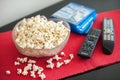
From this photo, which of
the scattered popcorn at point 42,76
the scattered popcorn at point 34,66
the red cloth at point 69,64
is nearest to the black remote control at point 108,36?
the red cloth at point 69,64

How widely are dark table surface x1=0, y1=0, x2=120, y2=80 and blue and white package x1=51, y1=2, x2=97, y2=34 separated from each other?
0.10m

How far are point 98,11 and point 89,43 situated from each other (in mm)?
303

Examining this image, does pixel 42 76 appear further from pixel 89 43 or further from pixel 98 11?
pixel 98 11

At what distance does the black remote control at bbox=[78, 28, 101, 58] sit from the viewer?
2.66ft

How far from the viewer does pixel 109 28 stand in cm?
93

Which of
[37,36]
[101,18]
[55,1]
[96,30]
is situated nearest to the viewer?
[37,36]

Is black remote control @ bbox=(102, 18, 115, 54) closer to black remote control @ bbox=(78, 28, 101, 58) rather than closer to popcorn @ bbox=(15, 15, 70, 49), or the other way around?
black remote control @ bbox=(78, 28, 101, 58)

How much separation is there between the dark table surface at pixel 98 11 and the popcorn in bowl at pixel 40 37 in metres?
0.13

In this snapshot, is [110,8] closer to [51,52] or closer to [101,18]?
[101,18]

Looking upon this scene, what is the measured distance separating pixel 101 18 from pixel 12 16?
Result: 0.42 meters

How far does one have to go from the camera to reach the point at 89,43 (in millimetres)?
854

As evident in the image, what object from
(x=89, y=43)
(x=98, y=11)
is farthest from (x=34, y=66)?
(x=98, y=11)

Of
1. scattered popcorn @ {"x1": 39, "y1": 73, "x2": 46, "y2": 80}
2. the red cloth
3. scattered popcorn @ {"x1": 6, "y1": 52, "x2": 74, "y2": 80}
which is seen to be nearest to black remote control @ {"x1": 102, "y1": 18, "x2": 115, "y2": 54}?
the red cloth

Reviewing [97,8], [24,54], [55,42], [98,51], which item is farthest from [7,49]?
[97,8]
